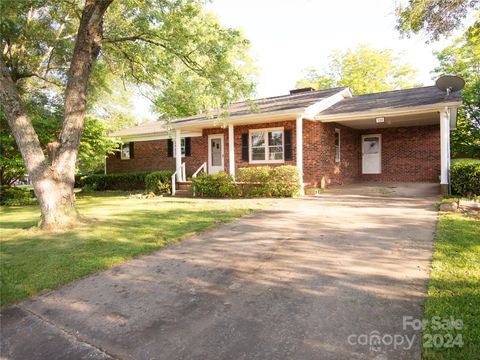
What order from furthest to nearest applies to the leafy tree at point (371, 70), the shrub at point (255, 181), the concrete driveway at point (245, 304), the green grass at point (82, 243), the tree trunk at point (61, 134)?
1. the leafy tree at point (371, 70)
2. the shrub at point (255, 181)
3. the tree trunk at point (61, 134)
4. the green grass at point (82, 243)
5. the concrete driveway at point (245, 304)

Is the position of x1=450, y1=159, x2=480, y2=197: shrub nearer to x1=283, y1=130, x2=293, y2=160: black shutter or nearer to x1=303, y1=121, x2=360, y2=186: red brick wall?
x1=303, y1=121, x2=360, y2=186: red brick wall

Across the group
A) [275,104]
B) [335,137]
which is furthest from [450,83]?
[275,104]

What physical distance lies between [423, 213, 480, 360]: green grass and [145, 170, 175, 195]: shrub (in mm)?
11856

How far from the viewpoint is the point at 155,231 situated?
6.71 m

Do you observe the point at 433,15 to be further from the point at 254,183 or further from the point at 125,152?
the point at 125,152

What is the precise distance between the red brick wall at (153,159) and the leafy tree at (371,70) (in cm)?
2331

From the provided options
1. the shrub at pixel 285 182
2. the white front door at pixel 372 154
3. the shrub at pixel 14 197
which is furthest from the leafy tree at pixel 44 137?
the white front door at pixel 372 154

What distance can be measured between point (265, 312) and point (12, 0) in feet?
31.0

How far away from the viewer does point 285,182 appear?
1186 centimetres

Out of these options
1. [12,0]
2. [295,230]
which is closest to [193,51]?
[12,0]

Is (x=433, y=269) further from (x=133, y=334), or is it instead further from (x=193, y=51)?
(x=193, y=51)

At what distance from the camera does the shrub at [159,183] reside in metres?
15.4

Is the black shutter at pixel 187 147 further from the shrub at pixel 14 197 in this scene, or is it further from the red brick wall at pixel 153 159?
the shrub at pixel 14 197

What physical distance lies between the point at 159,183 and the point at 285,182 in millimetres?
6368
